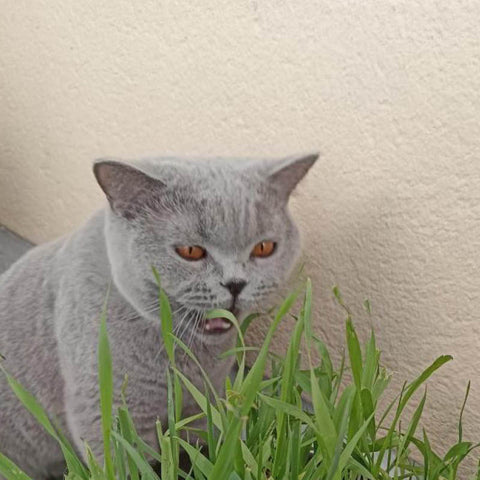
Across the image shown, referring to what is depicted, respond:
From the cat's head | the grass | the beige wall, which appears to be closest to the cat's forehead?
the cat's head

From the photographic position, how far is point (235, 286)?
869 millimetres

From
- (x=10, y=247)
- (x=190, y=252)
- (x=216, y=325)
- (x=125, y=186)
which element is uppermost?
(x=125, y=186)

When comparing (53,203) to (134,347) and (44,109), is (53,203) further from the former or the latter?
(134,347)

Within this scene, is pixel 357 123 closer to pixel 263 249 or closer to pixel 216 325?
pixel 263 249

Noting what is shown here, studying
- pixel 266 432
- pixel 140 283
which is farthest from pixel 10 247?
pixel 266 432

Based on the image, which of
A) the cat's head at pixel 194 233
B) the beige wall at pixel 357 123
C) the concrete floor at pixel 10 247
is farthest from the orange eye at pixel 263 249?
the concrete floor at pixel 10 247

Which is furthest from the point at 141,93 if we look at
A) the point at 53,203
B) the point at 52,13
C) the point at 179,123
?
the point at 53,203

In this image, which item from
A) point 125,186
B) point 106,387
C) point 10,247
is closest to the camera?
point 106,387

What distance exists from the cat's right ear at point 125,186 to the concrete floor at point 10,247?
3.32ft

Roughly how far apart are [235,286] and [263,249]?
0.24 feet

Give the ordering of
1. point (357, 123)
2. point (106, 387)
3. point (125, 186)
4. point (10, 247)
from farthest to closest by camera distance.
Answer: point (10, 247)
point (357, 123)
point (125, 186)
point (106, 387)

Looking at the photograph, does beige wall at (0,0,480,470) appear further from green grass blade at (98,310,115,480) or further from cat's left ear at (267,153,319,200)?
green grass blade at (98,310,115,480)

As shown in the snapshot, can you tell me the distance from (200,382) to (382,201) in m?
0.39

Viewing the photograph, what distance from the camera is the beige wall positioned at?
926 mm
